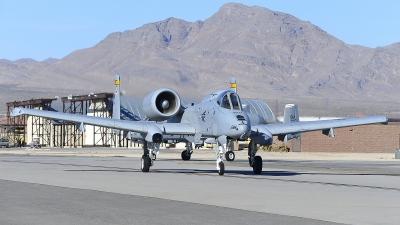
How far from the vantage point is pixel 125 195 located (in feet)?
67.0

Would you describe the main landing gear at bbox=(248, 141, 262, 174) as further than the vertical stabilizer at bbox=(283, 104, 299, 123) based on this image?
No

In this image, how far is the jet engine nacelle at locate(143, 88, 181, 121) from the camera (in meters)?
34.8

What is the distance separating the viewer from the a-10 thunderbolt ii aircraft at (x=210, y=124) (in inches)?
1171

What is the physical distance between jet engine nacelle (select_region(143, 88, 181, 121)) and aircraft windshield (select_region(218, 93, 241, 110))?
498cm

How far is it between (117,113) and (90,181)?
25.4 m

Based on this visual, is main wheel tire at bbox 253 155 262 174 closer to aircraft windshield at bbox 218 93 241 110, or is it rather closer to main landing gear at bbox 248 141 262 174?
main landing gear at bbox 248 141 262 174

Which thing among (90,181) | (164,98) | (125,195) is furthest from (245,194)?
(164,98)

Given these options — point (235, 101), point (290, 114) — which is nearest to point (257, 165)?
point (235, 101)

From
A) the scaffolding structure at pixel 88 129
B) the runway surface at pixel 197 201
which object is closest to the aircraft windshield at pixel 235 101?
the runway surface at pixel 197 201

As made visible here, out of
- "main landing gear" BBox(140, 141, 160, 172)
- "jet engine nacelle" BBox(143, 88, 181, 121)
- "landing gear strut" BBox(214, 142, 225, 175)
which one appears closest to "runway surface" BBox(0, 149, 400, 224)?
"landing gear strut" BBox(214, 142, 225, 175)

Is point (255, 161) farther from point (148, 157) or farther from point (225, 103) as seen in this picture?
point (148, 157)

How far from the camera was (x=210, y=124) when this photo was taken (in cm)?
3091

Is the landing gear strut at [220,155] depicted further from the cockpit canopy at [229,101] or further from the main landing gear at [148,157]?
the main landing gear at [148,157]

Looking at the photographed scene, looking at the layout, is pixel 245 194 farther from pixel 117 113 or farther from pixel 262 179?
pixel 117 113
